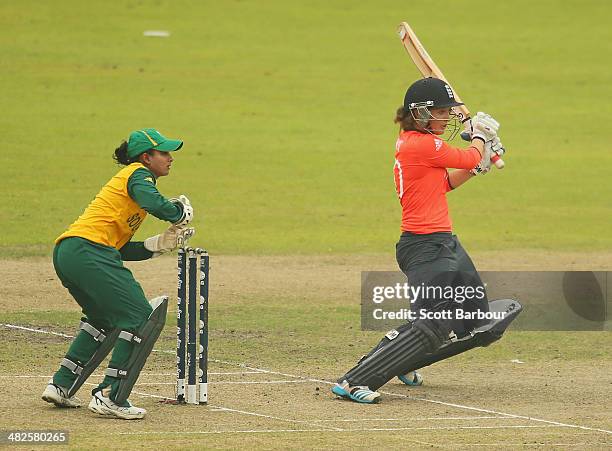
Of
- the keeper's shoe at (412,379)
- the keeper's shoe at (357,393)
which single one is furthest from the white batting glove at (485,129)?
the keeper's shoe at (357,393)

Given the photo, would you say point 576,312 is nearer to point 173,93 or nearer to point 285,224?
point 285,224

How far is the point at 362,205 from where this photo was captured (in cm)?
2175

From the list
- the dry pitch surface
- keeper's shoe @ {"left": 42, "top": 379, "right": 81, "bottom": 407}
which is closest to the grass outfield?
the dry pitch surface

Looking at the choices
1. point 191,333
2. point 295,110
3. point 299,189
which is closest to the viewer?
point 191,333

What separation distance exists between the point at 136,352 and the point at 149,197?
0.99m

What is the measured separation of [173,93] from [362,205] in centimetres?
767

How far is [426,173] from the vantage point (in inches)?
378

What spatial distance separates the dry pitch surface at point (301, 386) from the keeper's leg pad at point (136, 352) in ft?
0.69

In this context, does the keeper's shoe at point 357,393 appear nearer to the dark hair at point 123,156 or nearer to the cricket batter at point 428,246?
the cricket batter at point 428,246

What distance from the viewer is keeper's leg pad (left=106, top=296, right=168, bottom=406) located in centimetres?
876

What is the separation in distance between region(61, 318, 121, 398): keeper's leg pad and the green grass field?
0.24 m

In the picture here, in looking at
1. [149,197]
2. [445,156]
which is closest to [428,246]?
[445,156]

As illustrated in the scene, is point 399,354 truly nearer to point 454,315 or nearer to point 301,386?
point 454,315

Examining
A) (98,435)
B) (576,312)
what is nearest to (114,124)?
(576,312)
